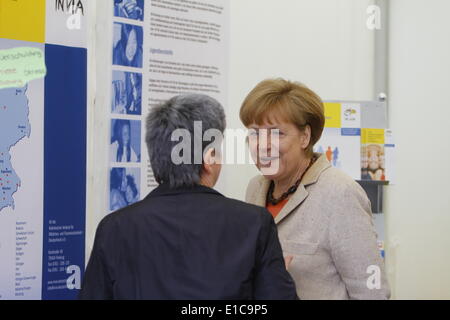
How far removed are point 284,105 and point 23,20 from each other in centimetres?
108

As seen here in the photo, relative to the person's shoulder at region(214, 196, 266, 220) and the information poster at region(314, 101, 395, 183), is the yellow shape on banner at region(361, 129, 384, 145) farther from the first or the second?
the person's shoulder at region(214, 196, 266, 220)

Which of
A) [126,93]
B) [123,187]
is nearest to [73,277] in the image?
[123,187]

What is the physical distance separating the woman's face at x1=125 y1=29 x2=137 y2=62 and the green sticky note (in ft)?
1.32

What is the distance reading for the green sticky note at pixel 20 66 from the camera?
2.08 meters

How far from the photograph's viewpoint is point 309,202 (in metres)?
1.86

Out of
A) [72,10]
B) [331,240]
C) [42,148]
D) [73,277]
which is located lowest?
[73,277]

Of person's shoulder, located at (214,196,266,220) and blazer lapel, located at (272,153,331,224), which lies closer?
person's shoulder, located at (214,196,266,220)

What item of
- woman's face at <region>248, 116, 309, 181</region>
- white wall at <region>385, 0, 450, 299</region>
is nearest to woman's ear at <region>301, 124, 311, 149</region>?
woman's face at <region>248, 116, 309, 181</region>

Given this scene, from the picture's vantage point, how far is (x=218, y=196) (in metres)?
1.46

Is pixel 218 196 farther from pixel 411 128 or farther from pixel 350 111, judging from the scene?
pixel 411 128

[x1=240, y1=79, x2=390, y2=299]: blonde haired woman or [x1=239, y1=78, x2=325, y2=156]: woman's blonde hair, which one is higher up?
[x1=239, y1=78, x2=325, y2=156]: woman's blonde hair

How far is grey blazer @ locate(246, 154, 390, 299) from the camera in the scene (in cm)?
173

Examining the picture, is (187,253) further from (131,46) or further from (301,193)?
(131,46)
